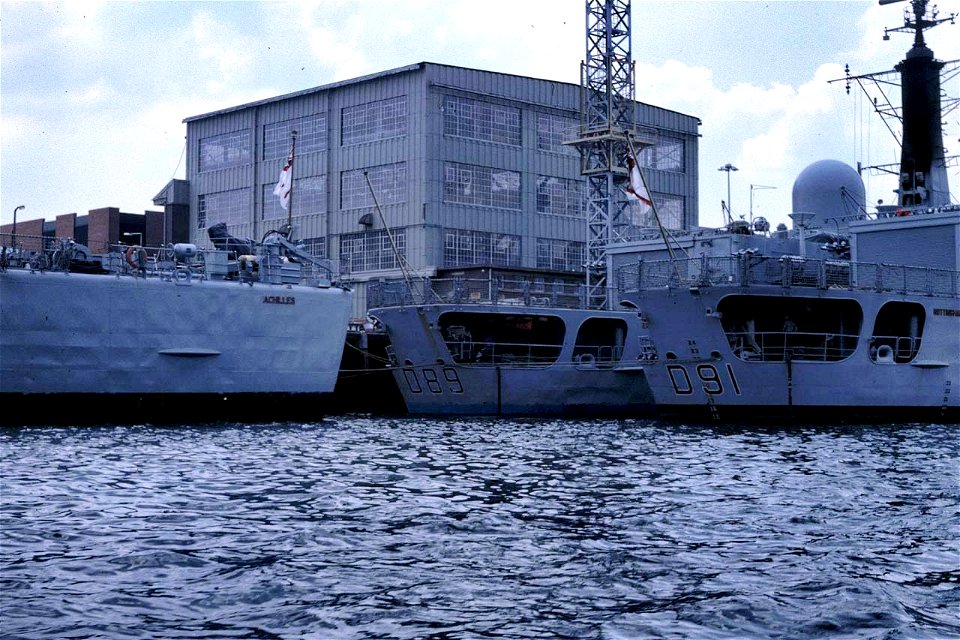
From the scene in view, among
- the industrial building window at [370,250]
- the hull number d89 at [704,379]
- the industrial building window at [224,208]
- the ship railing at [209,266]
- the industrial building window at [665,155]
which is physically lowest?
the hull number d89 at [704,379]

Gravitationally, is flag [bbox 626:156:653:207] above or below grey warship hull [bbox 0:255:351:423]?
above

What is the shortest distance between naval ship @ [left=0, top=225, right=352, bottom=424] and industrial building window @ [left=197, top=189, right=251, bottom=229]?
28.5 meters

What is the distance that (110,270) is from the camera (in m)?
34.7

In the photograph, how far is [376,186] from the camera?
61.3 meters

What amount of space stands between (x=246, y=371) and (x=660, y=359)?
1368 cm

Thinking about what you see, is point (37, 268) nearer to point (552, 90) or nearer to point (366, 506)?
point (366, 506)

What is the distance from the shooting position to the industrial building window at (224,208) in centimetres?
6794

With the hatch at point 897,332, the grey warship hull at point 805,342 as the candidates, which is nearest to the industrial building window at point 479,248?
the grey warship hull at point 805,342

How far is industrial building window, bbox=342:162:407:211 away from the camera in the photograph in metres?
60.1

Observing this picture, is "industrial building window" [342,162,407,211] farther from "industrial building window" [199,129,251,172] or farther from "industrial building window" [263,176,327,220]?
"industrial building window" [199,129,251,172]

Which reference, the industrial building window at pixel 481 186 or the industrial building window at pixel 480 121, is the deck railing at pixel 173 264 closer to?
the industrial building window at pixel 481 186

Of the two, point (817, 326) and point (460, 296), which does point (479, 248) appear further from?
point (817, 326)

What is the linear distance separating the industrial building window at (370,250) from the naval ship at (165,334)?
66.8 feet

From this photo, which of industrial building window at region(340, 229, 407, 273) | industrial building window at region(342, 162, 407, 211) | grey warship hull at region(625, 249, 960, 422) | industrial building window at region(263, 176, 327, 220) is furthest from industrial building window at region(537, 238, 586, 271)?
grey warship hull at region(625, 249, 960, 422)
